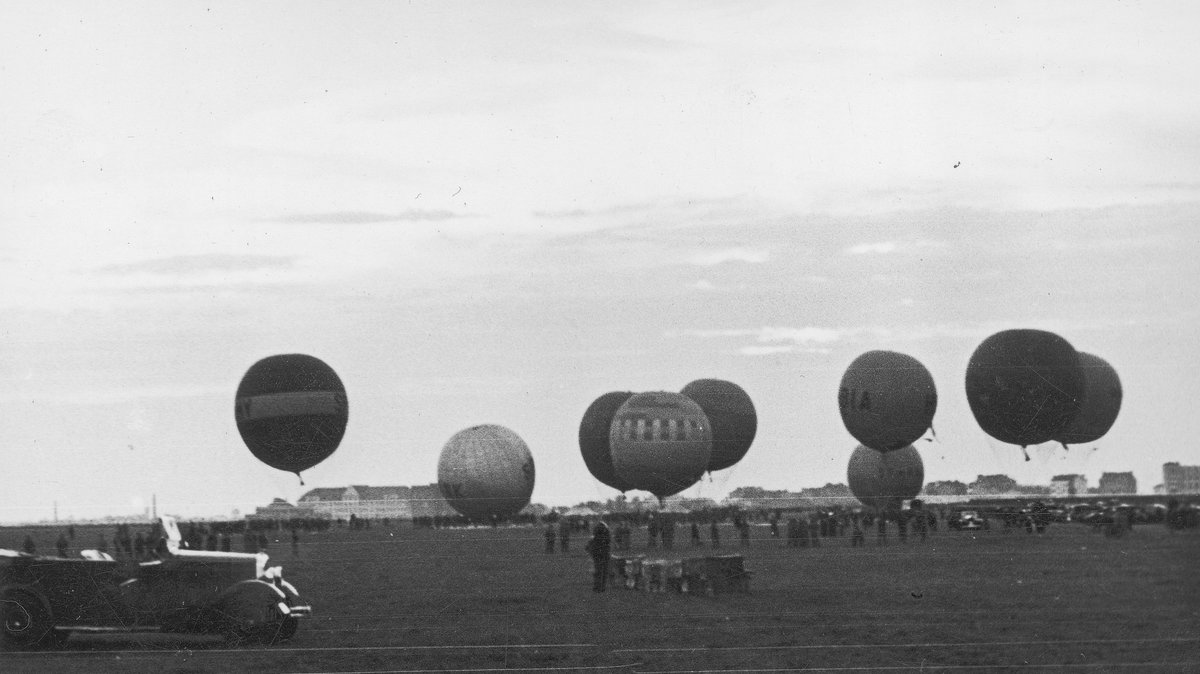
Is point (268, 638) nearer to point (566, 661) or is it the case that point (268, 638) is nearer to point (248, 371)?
point (566, 661)

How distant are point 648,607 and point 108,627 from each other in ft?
29.2

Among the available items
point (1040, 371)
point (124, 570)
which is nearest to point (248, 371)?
point (1040, 371)

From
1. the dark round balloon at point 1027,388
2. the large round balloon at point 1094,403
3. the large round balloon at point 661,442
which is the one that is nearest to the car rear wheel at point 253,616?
the large round balloon at point 1094,403

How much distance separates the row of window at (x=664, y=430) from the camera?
60.2m

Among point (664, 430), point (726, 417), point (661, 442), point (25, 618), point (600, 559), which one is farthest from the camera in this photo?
point (726, 417)

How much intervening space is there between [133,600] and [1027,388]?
32.4 meters

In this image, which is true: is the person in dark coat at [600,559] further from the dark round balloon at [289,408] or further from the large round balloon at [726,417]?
the large round balloon at [726,417]

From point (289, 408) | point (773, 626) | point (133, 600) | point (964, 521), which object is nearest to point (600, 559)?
point (773, 626)

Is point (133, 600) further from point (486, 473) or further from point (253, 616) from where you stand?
point (486, 473)

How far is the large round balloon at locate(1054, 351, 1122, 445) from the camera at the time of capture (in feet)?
106

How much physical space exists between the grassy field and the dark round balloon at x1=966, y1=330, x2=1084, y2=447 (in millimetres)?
12928

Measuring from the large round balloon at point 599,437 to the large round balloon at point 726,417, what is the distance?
397 centimetres

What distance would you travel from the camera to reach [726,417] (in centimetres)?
6762

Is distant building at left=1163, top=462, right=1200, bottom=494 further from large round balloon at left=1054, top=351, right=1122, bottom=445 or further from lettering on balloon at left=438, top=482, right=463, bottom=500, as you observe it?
A: lettering on balloon at left=438, top=482, right=463, bottom=500
